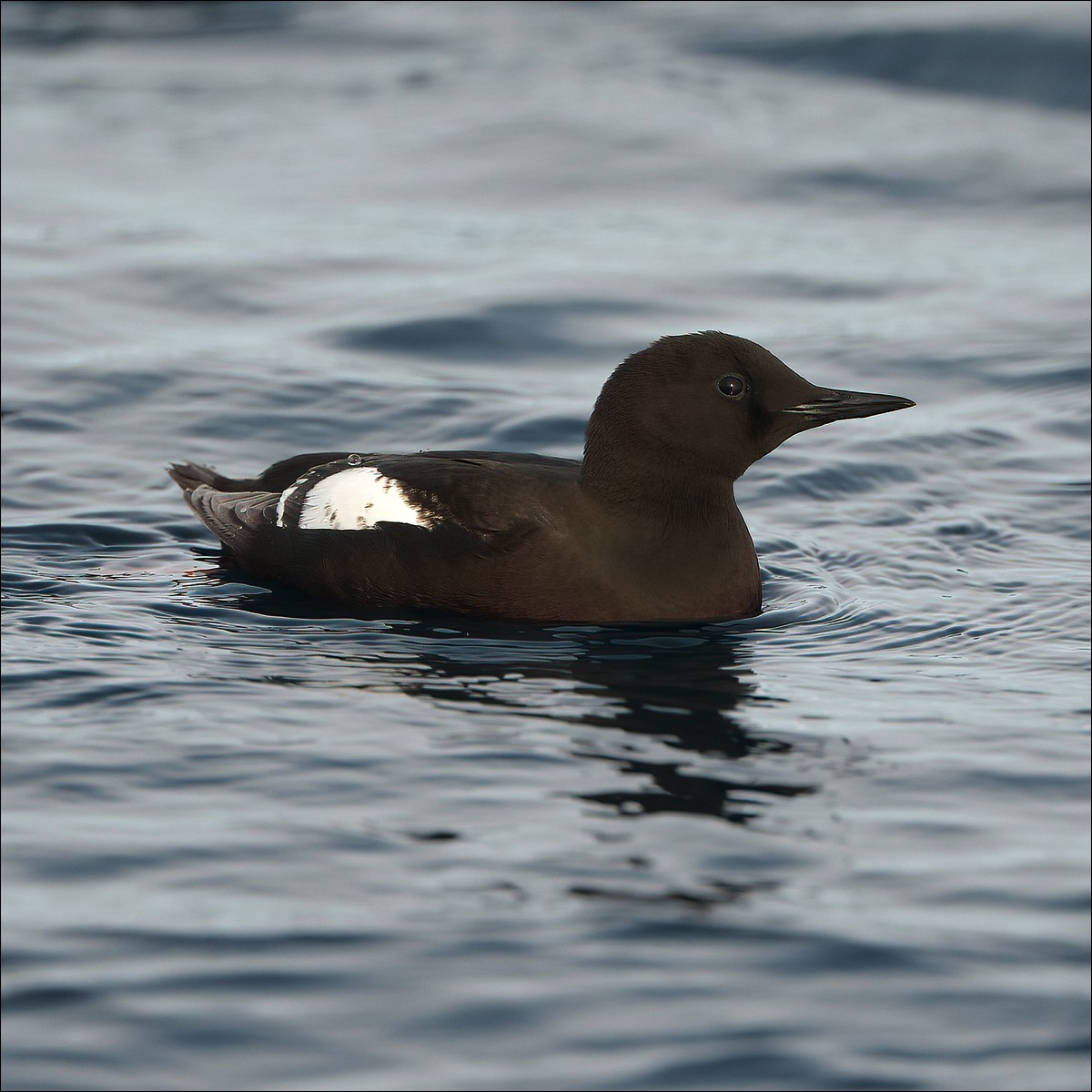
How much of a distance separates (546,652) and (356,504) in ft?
3.27

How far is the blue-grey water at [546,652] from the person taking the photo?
3943mm

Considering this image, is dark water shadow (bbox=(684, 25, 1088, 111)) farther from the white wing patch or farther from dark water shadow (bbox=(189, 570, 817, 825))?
dark water shadow (bbox=(189, 570, 817, 825))

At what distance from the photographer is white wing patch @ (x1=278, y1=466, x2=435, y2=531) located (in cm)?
656

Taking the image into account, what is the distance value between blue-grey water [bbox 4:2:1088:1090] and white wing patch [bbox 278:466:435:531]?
0.30 metres

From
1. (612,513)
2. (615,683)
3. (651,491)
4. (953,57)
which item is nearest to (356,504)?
(612,513)

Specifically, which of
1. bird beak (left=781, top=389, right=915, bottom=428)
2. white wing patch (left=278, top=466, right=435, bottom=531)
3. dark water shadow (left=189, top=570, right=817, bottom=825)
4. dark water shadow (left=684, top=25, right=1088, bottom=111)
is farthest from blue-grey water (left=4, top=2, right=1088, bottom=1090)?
bird beak (left=781, top=389, right=915, bottom=428)

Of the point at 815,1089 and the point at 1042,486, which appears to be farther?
the point at 1042,486

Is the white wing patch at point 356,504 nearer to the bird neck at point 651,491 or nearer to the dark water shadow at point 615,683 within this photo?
the dark water shadow at point 615,683

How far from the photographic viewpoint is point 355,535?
21.7 ft

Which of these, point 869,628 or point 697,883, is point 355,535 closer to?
point 869,628

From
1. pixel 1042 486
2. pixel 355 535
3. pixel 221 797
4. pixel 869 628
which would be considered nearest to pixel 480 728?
pixel 221 797

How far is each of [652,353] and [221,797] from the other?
2.38 metres

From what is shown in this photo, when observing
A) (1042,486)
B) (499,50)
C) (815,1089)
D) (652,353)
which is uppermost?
(499,50)

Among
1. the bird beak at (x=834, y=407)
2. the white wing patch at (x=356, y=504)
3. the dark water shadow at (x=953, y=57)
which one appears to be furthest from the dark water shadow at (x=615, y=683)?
the dark water shadow at (x=953, y=57)
